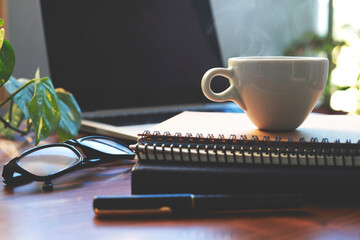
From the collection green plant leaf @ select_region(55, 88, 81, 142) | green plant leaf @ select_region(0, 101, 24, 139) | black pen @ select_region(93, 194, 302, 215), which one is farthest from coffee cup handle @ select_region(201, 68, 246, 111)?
green plant leaf @ select_region(0, 101, 24, 139)

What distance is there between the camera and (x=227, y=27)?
146 centimetres

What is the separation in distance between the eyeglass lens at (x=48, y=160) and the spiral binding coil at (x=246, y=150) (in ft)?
0.42

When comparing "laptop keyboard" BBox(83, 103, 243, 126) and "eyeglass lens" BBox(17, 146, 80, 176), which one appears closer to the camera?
"eyeglass lens" BBox(17, 146, 80, 176)

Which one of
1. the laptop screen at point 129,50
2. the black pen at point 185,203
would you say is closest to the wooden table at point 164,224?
the black pen at point 185,203

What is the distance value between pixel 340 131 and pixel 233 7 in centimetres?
113

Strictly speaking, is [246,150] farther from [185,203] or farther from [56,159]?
[56,159]

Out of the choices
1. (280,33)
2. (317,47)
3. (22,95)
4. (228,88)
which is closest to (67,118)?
(22,95)

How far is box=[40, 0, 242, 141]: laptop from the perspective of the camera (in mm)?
917

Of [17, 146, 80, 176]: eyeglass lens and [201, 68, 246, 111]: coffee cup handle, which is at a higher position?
[201, 68, 246, 111]: coffee cup handle

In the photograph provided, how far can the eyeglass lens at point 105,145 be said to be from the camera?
0.56 meters

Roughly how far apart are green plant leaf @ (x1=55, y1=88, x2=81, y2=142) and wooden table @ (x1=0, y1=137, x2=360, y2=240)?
23cm

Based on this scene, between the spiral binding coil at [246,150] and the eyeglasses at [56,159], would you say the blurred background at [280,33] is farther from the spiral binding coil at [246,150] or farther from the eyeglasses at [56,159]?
the spiral binding coil at [246,150]

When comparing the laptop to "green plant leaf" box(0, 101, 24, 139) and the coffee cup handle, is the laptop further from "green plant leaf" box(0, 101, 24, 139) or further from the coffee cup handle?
the coffee cup handle

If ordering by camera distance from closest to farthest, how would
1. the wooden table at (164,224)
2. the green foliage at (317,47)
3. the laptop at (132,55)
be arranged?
the wooden table at (164,224) → the laptop at (132,55) → the green foliage at (317,47)
